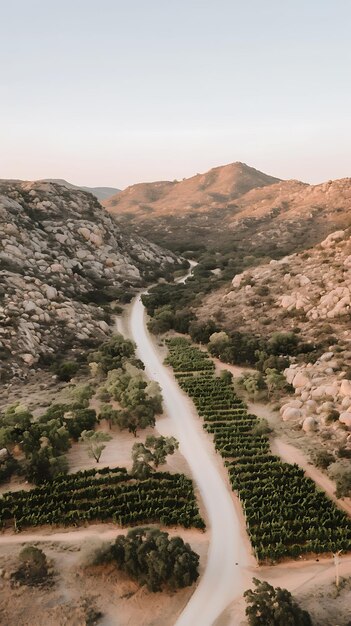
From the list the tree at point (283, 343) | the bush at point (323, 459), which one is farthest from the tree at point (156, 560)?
the tree at point (283, 343)

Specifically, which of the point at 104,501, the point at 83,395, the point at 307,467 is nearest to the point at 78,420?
the point at 83,395

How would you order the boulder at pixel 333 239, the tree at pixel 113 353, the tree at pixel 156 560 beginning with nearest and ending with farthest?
the tree at pixel 156 560 < the tree at pixel 113 353 < the boulder at pixel 333 239

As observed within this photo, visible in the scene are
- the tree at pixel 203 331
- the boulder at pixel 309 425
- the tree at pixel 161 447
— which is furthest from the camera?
the tree at pixel 203 331

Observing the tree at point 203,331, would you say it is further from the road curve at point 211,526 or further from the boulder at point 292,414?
the boulder at point 292,414

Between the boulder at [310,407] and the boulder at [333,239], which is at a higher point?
the boulder at [333,239]

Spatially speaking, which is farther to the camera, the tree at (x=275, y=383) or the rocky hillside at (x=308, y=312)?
the tree at (x=275, y=383)

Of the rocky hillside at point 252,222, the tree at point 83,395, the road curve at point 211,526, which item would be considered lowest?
the road curve at point 211,526

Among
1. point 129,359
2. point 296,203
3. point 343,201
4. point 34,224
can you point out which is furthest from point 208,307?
point 296,203

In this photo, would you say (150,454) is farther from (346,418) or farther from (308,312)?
(308,312)

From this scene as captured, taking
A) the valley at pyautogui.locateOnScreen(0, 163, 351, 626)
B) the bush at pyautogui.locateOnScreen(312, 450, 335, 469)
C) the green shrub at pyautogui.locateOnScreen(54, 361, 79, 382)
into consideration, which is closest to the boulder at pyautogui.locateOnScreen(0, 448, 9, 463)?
the valley at pyautogui.locateOnScreen(0, 163, 351, 626)
